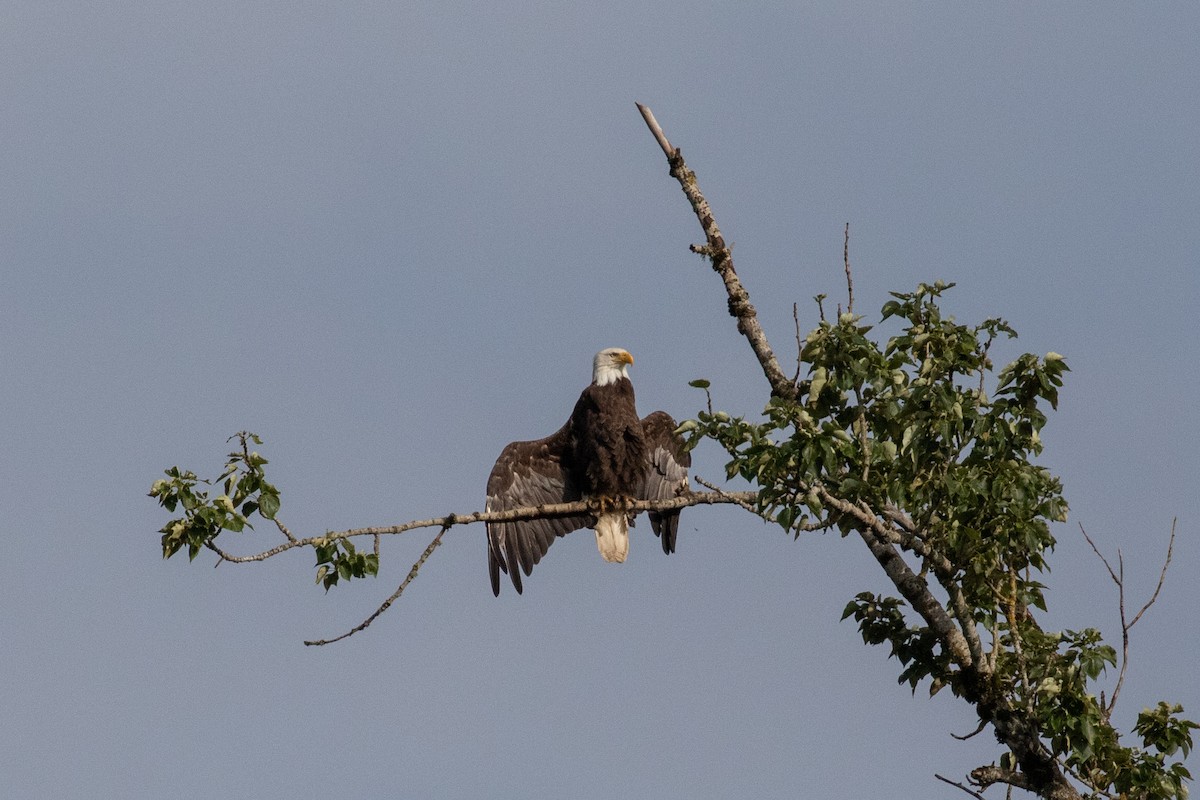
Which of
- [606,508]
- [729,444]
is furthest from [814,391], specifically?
[606,508]

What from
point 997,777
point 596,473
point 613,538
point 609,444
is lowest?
point 997,777

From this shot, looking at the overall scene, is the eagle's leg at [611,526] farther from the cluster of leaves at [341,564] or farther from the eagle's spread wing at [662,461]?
the cluster of leaves at [341,564]

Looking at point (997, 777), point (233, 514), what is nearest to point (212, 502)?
point (233, 514)

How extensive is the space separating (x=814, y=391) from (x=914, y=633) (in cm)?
143

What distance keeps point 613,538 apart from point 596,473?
0.44 m

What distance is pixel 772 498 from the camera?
5.38 m

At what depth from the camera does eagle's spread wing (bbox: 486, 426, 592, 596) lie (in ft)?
28.8

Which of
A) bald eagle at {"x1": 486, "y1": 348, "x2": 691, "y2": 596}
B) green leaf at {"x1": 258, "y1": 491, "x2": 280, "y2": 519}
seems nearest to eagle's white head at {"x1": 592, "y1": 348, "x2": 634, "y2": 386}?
bald eagle at {"x1": 486, "y1": 348, "x2": 691, "y2": 596}

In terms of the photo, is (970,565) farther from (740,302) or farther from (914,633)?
(740,302)

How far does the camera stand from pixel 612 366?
30.9 ft

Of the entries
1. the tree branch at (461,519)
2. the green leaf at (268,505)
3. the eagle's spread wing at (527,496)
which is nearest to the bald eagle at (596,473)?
the eagle's spread wing at (527,496)

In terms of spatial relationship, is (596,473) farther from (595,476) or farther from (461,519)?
(461,519)

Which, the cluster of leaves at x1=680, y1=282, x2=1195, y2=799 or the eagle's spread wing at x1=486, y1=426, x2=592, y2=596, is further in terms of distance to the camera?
the eagle's spread wing at x1=486, y1=426, x2=592, y2=596

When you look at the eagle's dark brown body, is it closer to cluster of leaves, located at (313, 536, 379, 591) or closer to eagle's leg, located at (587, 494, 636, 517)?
eagle's leg, located at (587, 494, 636, 517)
